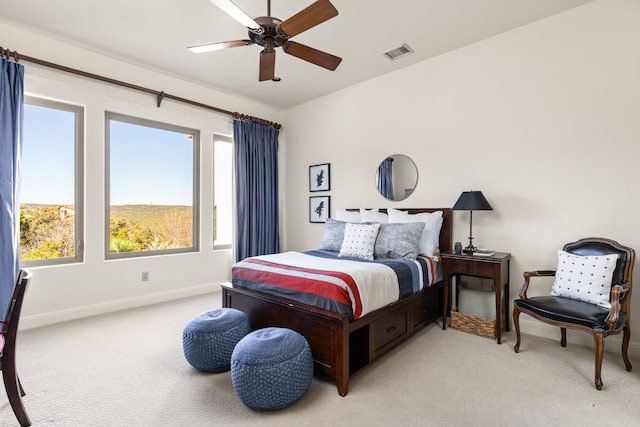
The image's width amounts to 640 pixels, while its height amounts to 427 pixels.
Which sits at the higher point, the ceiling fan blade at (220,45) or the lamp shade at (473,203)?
the ceiling fan blade at (220,45)

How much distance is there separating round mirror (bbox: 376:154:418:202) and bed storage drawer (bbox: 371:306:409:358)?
5.63 ft

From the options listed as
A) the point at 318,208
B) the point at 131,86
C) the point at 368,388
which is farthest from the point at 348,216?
the point at 131,86

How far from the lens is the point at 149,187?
420 centimetres

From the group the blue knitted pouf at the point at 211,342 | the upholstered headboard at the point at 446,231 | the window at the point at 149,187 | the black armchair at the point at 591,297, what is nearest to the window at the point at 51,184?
the window at the point at 149,187

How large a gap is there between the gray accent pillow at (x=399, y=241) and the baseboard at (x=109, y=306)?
2695mm

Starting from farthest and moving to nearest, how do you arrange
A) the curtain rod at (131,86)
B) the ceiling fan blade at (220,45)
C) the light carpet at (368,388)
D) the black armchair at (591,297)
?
the curtain rod at (131,86), the ceiling fan blade at (220,45), the black armchair at (591,297), the light carpet at (368,388)

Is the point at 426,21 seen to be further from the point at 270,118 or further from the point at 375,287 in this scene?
the point at 270,118

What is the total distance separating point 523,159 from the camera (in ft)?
10.2

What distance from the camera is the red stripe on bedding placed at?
7.15 ft

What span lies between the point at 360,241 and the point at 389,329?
3.23 feet

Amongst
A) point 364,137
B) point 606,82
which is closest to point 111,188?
point 364,137

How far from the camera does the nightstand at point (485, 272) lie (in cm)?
284

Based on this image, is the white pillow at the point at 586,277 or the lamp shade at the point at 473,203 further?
the lamp shade at the point at 473,203

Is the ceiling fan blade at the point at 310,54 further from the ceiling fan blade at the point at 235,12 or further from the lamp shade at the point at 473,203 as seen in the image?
the lamp shade at the point at 473,203
